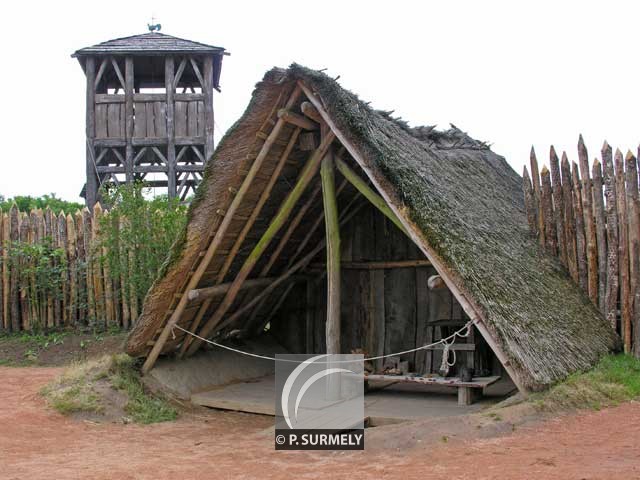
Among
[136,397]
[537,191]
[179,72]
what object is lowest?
[136,397]

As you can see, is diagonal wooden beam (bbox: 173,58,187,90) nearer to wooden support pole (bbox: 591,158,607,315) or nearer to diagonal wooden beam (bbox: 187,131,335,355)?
diagonal wooden beam (bbox: 187,131,335,355)

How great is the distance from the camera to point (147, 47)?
57.7ft

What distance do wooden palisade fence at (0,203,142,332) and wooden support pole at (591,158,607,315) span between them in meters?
7.00

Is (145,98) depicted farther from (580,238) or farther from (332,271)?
(580,238)

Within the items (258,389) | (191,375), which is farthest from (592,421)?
(191,375)

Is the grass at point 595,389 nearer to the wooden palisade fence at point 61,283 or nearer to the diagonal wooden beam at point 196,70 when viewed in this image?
the wooden palisade fence at point 61,283

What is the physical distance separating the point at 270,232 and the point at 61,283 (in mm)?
5122

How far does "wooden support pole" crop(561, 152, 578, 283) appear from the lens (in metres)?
8.57

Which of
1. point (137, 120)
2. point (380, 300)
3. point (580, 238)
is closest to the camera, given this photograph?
point (580, 238)

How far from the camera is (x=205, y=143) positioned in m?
17.8

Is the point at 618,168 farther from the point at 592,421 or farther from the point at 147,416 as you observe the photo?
the point at 147,416

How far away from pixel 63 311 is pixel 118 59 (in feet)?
31.3

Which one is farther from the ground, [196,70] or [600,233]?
[196,70]

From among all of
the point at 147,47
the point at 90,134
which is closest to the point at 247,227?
the point at 90,134
